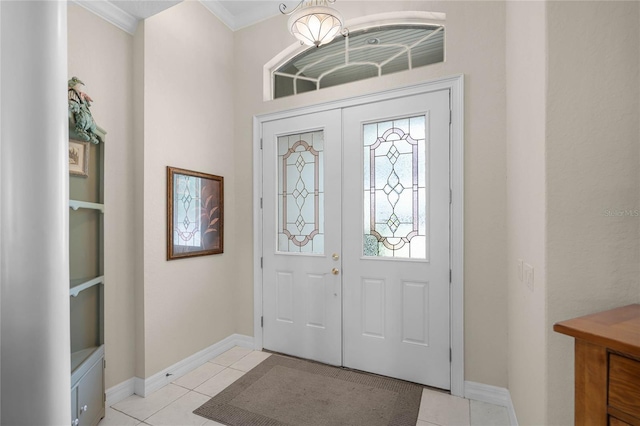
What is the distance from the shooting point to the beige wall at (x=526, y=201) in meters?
1.30

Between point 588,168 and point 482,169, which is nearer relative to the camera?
point 588,168

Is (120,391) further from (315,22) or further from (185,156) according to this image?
(315,22)

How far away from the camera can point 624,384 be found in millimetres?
882

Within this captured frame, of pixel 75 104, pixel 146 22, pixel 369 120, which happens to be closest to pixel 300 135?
pixel 369 120

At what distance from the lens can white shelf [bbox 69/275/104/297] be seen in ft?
5.57

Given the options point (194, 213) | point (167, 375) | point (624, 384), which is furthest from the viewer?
point (194, 213)

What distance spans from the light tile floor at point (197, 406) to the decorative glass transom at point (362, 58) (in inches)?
98.5

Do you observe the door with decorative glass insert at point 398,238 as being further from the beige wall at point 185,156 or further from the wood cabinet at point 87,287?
the wood cabinet at point 87,287

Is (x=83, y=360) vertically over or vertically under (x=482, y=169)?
under

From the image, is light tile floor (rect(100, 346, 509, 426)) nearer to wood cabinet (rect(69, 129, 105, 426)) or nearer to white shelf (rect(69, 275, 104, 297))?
wood cabinet (rect(69, 129, 105, 426))

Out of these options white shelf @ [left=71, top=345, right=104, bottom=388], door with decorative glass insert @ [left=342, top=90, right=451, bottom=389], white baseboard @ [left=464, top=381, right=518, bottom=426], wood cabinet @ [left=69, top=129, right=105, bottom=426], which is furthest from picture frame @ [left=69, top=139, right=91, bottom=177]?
white baseboard @ [left=464, top=381, right=518, bottom=426]

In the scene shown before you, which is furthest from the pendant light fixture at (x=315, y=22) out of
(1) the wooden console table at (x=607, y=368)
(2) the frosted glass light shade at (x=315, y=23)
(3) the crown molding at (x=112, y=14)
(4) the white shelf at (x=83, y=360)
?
(4) the white shelf at (x=83, y=360)

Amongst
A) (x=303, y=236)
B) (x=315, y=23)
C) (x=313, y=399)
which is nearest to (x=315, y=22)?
(x=315, y=23)

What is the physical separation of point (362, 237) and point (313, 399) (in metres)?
1.24
